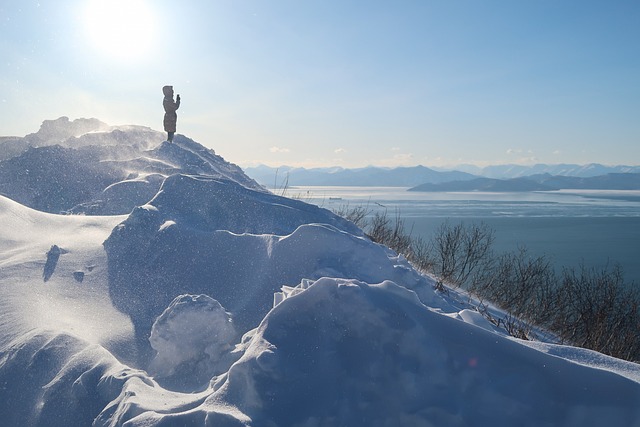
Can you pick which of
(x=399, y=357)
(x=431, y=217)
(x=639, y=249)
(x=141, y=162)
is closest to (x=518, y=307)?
(x=141, y=162)

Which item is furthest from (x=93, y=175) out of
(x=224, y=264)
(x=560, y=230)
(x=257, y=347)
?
(x=560, y=230)

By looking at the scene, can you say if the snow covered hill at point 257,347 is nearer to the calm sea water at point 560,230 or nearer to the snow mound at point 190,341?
the snow mound at point 190,341

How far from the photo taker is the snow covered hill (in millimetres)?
2887

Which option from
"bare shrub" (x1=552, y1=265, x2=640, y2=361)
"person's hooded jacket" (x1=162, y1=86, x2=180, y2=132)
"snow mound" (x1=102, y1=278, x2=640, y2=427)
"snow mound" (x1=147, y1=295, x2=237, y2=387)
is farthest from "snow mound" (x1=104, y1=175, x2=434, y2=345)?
"bare shrub" (x1=552, y1=265, x2=640, y2=361)

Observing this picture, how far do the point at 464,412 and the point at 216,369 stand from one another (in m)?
1.98

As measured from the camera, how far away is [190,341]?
3.97 m

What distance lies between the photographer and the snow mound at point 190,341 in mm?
3863

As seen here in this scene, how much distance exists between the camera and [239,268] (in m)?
5.63

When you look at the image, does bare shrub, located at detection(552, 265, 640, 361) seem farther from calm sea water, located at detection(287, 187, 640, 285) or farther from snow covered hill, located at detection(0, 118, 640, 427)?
snow covered hill, located at detection(0, 118, 640, 427)

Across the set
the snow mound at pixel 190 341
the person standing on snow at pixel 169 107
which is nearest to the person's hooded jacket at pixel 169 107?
the person standing on snow at pixel 169 107

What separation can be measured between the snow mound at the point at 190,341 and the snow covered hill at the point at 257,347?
11 millimetres

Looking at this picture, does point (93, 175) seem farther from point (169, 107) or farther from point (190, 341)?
point (190, 341)

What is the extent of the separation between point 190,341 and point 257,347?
1.07m

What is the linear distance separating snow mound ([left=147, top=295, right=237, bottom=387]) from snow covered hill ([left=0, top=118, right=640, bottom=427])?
0.01 m
